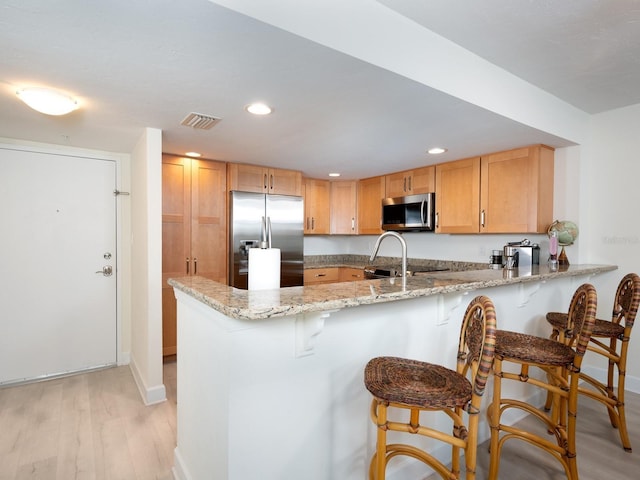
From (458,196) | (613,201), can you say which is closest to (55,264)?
(458,196)

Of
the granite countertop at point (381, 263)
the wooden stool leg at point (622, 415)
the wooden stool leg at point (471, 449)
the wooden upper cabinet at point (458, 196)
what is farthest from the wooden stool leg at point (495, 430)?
the granite countertop at point (381, 263)

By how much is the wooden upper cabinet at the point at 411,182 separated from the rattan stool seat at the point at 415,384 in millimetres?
2781

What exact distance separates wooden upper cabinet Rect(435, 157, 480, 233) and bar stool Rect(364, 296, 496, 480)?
2.25m

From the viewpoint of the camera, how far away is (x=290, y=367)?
4.37 ft

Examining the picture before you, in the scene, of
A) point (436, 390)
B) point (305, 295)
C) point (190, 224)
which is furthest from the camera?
point (190, 224)

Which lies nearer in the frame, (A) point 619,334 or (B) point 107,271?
(A) point 619,334

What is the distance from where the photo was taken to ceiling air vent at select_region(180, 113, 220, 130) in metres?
2.24

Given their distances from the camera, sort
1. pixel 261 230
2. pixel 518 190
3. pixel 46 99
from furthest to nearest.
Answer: pixel 261 230
pixel 518 190
pixel 46 99

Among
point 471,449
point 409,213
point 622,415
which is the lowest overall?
point 622,415

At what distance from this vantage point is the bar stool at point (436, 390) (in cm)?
111

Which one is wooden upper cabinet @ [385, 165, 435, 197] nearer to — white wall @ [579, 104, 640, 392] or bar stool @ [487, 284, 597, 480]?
white wall @ [579, 104, 640, 392]

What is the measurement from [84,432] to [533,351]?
2693mm

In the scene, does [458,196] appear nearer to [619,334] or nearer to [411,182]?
[411,182]

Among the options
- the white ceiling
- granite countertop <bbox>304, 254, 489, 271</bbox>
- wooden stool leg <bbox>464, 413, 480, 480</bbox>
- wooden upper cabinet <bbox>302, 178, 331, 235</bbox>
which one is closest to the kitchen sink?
granite countertop <bbox>304, 254, 489, 271</bbox>
